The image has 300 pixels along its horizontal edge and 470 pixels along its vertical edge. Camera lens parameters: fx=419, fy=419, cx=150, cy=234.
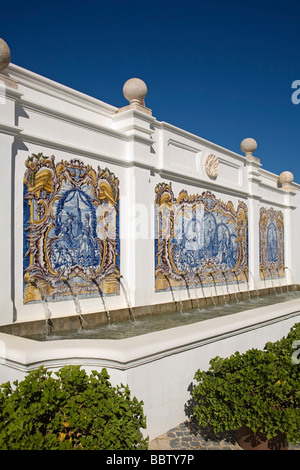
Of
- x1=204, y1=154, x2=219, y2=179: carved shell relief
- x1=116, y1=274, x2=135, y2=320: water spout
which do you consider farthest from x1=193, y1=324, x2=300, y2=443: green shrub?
x1=204, y1=154, x2=219, y2=179: carved shell relief

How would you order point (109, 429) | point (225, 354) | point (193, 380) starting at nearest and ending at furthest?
point (109, 429) → point (193, 380) → point (225, 354)

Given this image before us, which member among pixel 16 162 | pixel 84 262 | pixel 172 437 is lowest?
pixel 172 437

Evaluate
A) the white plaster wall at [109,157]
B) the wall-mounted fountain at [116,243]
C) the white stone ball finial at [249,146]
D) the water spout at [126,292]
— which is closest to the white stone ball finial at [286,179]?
the white stone ball finial at [249,146]

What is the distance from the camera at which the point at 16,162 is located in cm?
613

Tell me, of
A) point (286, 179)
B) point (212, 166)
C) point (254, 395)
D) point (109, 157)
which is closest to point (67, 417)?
point (254, 395)

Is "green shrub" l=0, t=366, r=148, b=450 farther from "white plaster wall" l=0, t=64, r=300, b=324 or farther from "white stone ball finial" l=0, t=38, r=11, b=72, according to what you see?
"white stone ball finial" l=0, t=38, r=11, b=72

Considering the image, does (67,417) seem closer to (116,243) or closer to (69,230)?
(69,230)

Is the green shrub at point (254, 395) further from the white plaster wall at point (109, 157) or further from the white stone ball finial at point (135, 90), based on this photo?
the white stone ball finial at point (135, 90)

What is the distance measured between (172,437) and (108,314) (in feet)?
11.2

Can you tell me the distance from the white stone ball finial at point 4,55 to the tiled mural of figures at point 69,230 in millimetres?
1318

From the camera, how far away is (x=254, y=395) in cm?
365

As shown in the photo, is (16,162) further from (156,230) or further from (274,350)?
(274,350)
